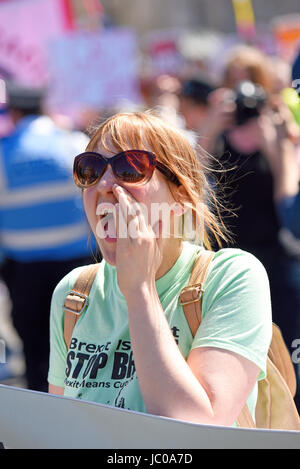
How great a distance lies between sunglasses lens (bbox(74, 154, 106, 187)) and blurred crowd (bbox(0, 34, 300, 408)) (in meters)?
0.99

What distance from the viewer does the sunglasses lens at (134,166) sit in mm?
1240

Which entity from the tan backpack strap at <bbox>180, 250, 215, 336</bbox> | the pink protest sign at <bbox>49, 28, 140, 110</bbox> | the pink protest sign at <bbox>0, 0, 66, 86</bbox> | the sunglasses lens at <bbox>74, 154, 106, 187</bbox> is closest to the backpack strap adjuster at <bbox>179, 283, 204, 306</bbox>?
the tan backpack strap at <bbox>180, 250, 215, 336</bbox>

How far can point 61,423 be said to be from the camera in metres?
1.07

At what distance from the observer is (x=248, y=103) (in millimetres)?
2838

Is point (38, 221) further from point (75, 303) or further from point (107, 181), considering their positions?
point (107, 181)

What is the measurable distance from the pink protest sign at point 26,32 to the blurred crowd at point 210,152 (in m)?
1.42

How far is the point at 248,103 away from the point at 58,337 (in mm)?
1694

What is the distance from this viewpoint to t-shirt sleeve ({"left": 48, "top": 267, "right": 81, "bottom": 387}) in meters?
1.41

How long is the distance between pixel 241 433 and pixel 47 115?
9.35ft

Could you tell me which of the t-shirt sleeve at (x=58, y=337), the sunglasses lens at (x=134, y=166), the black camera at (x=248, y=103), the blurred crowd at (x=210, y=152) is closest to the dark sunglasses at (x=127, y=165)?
the sunglasses lens at (x=134, y=166)

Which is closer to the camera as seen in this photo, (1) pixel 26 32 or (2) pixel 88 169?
(2) pixel 88 169

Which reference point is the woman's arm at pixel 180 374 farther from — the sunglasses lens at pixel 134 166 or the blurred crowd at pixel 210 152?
the blurred crowd at pixel 210 152

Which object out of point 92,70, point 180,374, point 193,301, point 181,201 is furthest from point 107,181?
point 92,70
